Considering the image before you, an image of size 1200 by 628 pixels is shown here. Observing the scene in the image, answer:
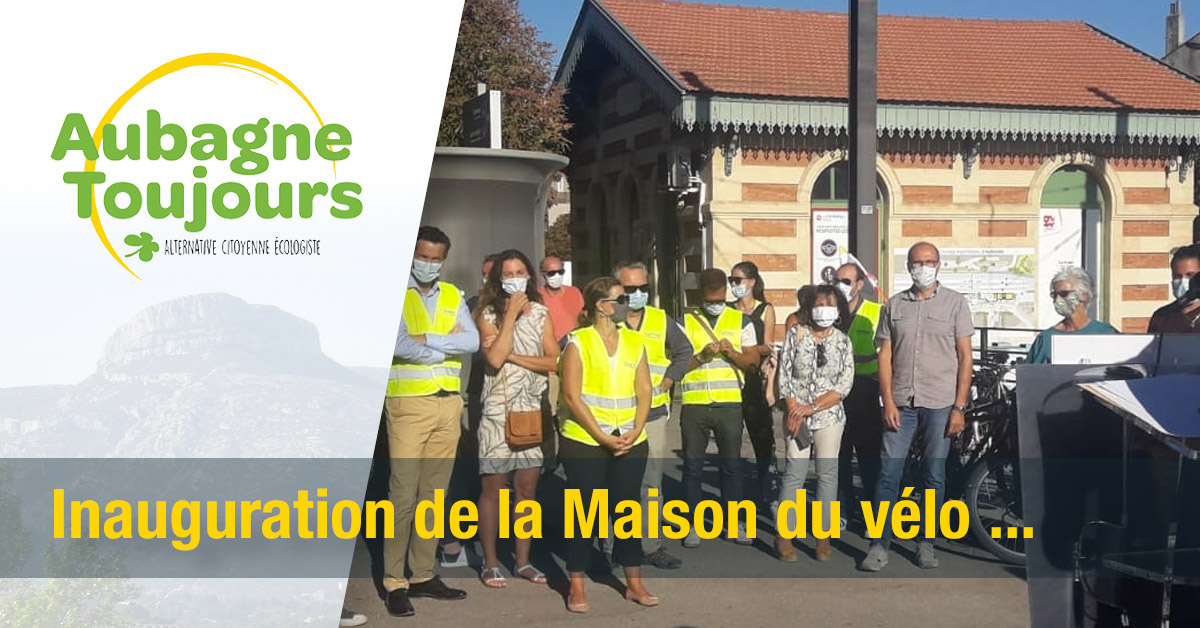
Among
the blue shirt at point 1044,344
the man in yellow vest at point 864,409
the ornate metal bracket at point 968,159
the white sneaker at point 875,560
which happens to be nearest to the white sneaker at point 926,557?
the white sneaker at point 875,560

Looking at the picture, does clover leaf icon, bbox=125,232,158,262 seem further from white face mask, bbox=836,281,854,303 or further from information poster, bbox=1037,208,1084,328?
Answer: information poster, bbox=1037,208,1084,328

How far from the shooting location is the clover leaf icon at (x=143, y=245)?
5.01m

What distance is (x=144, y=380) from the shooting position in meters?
5.01

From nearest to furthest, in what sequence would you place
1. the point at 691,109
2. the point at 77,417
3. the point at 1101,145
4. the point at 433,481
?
the point at 77,417 → the point at 433,481 → the point at 691,109 → the point at 1101,145

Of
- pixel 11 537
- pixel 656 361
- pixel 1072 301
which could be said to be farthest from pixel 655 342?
pixel 11 537

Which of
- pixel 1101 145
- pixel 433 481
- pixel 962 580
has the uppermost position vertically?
pixel 1101 145

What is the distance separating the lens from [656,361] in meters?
7.11

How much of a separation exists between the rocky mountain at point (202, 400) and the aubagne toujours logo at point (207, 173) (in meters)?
0.28


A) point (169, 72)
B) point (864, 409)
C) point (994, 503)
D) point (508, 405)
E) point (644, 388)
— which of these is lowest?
point (994, 503)

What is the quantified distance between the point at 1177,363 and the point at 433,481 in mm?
3896

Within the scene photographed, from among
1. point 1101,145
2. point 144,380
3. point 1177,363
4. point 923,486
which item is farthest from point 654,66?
point 1177,363

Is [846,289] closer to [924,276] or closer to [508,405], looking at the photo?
[924,276]

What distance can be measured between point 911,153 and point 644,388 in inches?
492

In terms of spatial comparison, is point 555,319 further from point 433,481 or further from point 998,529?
point 998,529
